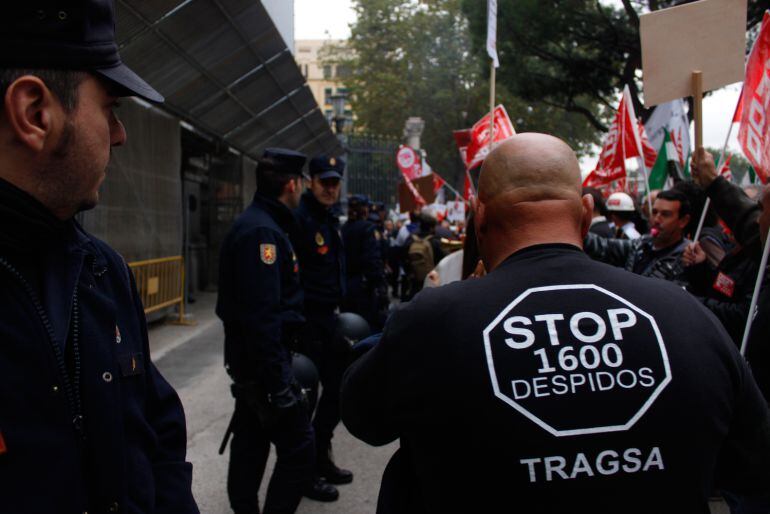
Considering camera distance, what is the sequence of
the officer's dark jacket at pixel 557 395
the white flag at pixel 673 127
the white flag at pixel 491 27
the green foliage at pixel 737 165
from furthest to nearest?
the green foliage at pixel 737 165, the white flag at pixel 673 127, the white flag at pixel 491 27, the officer's dark jacket at pixel 557 395

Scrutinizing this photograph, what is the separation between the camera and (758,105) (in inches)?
137

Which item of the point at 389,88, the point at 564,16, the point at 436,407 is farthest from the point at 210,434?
the point at 389,88

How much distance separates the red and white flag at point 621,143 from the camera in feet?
21.9

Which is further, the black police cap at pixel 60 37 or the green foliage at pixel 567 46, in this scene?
the green foliage at pixel 567 46

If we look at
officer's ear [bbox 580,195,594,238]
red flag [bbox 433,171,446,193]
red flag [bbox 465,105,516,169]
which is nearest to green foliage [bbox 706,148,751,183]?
red flag [bbox 433,171,446,193]

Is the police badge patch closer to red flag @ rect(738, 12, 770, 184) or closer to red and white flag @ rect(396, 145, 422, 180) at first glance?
red flag @ rect(738, 12, 770, 184)

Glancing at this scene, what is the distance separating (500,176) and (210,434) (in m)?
4.39

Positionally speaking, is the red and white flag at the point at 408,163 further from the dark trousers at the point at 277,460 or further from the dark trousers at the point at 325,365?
the dark trousers at the point at 277,460

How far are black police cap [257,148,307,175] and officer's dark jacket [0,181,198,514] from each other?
2179 mm

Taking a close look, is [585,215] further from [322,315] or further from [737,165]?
[737,165]

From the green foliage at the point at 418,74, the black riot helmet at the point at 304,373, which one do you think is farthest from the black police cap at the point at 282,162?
the green foliage at the point at 418,74

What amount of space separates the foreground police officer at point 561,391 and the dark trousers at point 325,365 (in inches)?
115

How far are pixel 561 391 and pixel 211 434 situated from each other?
447 centimetres

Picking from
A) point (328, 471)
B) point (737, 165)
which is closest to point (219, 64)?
point (328, 471)
